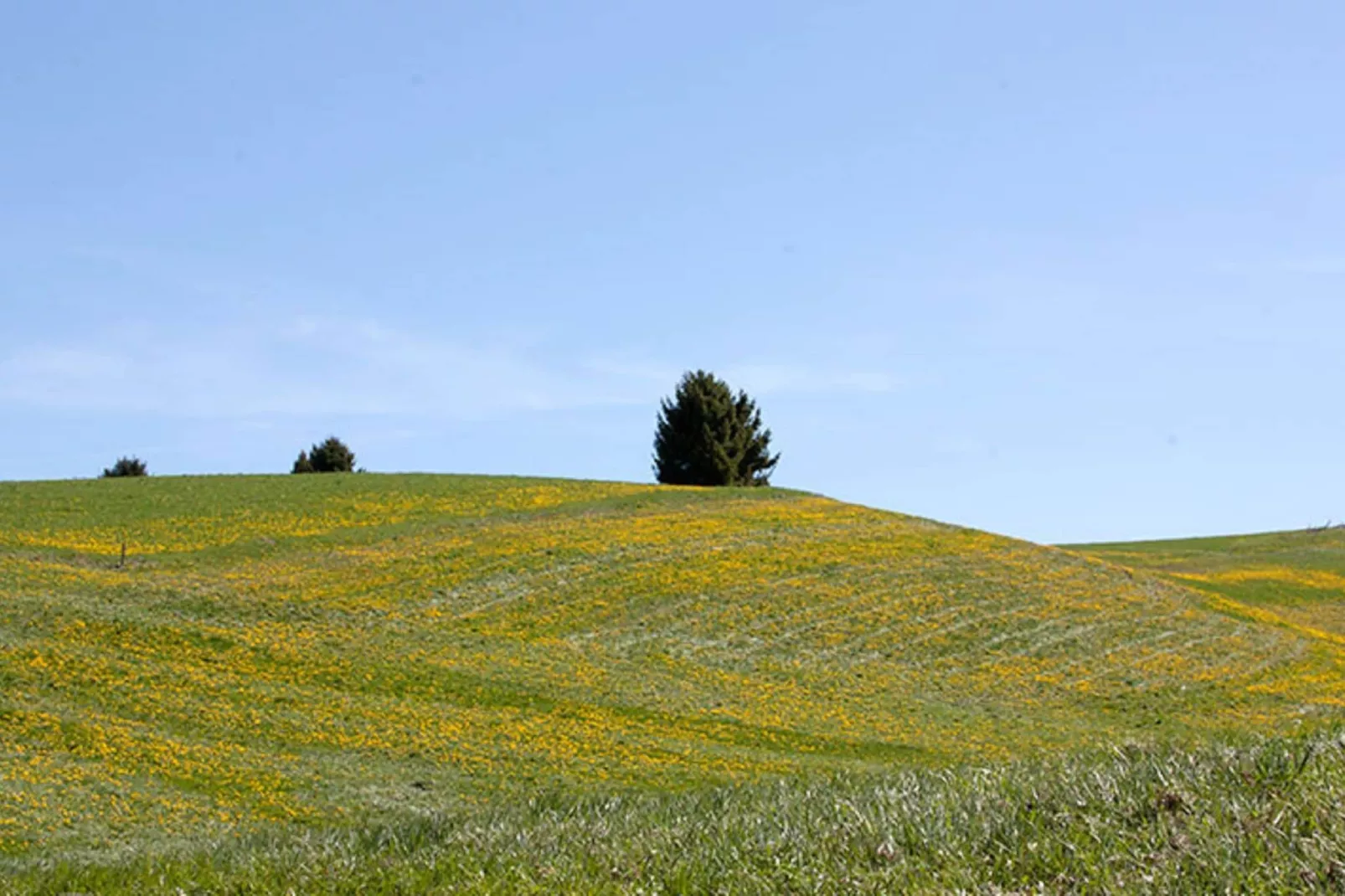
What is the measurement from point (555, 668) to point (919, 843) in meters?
31.7

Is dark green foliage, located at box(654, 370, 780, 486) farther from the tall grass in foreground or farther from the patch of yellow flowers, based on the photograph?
the tall grass in foreground

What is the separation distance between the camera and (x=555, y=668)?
132 ft

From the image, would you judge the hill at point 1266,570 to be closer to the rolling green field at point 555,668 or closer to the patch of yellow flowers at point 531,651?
the rolling green field at point 555,668

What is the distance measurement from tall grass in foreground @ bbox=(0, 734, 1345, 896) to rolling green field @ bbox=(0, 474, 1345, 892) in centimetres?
9

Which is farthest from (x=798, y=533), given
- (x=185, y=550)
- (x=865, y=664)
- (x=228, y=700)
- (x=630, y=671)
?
(x=228, y=700)

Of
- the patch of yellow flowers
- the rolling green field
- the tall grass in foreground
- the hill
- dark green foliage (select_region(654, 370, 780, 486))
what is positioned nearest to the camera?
the tall grass in foreground

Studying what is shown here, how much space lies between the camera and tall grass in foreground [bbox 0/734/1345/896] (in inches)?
313

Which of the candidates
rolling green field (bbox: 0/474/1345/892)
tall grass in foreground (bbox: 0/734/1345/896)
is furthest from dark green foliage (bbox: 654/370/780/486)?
tall grass in foreground (bbox: 0/734/1345/896)

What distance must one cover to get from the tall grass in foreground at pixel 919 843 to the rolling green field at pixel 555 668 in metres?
0.09

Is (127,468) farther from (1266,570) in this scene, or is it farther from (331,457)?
(1266,570)

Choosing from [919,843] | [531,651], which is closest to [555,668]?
[531,651]

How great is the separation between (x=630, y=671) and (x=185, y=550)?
2221 centimetres

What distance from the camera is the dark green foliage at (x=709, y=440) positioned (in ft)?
289

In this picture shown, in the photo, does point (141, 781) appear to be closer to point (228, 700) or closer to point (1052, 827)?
point (228, 700)
